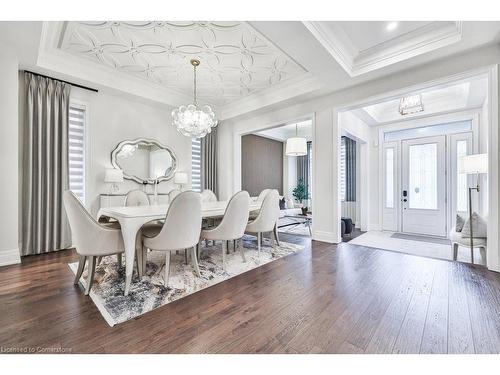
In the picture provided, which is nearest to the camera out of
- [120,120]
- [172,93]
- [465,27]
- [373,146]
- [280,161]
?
[465,27]

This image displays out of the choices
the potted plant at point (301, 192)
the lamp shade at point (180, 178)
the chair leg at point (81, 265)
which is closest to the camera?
the chair leg at point (81, 265)

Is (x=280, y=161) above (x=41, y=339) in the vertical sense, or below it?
above

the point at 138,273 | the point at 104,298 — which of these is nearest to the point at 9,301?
the point at 104,298

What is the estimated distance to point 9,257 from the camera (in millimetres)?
2705

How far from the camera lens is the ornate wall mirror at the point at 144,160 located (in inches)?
161

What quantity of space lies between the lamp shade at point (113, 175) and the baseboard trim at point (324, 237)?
3.45 metres

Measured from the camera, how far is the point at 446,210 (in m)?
4.60

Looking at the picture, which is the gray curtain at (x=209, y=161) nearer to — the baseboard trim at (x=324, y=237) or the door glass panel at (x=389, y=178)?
the baseboard trim at (x=324, y=237)

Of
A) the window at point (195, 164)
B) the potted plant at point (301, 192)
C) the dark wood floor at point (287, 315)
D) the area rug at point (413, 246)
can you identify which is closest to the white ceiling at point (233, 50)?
the window at point (195, 164)

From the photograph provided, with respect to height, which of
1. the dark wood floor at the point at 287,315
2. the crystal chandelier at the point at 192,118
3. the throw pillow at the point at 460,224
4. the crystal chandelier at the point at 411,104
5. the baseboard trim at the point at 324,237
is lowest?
the dark wood floor at the point at 287,315

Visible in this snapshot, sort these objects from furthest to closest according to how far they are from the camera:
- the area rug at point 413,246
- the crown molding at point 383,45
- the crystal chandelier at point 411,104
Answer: the crystal chandelier at point 411,104 → the area rug at point 413,246 → the crown molding at point 383,45
